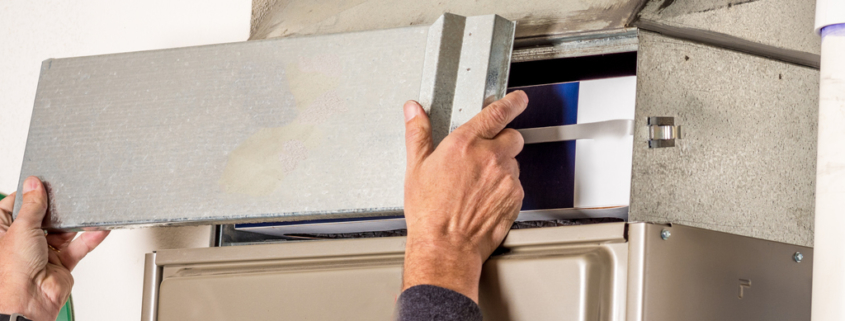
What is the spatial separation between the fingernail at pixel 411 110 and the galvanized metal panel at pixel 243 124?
0.06 feet

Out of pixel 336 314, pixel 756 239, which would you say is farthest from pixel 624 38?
pixel 336 314

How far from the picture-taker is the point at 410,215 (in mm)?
932

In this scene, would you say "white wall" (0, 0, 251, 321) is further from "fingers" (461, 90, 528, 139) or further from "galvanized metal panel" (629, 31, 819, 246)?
"galvanized metal panel" (629, 31, 819, 246)

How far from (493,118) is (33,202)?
739 millimetres

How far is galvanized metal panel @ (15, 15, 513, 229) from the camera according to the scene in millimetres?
977

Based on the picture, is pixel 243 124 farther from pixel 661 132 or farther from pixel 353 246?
pixel 661 132

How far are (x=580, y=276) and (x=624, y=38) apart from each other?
12.8 inches

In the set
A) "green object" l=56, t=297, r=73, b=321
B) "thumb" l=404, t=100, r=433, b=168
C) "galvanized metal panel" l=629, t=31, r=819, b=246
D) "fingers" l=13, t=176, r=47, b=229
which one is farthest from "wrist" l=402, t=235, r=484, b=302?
"green object" l=56, t=297, r=73, b=321

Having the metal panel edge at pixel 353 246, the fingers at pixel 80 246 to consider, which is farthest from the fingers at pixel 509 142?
the fingers at pixel 80 246

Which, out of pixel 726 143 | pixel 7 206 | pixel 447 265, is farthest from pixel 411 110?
pixel 7 206

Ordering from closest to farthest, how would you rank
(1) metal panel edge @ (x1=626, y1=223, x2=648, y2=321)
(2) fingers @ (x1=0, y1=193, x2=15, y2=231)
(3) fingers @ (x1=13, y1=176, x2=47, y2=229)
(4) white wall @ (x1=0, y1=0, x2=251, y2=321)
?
(1) metal panel edge @ (x1=626, y1=223, x2=648, y2=321), (3) fingers @ (x1=13, y1=176, x2=47, y2=229), (2) fingers @ (x1=0, y1=193, x2=15, y2=231), (4) white wall @ (x1=0, y1=0, x2=251, y2=321)

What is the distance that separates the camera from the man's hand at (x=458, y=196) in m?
0.91

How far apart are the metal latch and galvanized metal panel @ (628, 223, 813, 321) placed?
0.12 metres

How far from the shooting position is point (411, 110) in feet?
3.10
